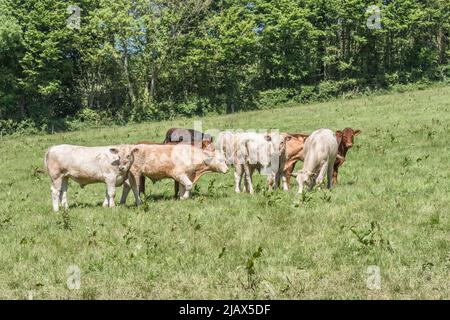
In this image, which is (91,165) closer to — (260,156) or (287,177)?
(260,156)

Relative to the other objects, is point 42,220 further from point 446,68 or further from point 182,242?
point 446,68

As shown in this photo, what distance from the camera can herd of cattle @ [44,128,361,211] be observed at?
13812 millimetres

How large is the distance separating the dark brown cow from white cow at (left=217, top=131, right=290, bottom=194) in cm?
384

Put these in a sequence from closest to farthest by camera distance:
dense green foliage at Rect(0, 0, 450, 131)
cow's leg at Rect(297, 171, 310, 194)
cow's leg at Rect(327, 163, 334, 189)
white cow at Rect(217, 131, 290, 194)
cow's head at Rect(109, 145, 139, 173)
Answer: cow's head at Rect(109, 145, 139, 173), cow's leg at Rect(297, 171, 310, 194), cow's leg at Rect(327, 163, 334, 189), white cow at Rect(217, 131, 290, 194), dense green foliage at Rect(0, 0, 450, 131)

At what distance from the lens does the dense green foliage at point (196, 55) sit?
2215 inches

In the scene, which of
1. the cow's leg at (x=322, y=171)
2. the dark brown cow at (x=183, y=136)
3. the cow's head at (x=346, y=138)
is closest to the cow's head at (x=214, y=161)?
the cow's leg at (x=322, y=171)

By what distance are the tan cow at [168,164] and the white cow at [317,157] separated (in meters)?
2.85

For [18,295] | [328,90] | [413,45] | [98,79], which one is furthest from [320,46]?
[18,295]

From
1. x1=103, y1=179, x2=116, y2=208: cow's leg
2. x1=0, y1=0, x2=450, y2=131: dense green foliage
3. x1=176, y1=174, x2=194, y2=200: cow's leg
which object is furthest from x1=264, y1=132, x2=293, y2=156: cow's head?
x1=0, y1=0, x2=450, y2=131: dense green foliage

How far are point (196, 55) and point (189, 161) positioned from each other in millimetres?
48151

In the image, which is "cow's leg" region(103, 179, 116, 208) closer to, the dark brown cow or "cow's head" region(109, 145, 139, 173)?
"cow's head" region(109, 145, 139, 173)

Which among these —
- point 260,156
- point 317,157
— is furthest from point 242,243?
point 260,156

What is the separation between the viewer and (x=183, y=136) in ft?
70.8

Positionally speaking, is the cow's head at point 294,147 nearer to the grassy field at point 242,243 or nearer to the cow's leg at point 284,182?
the cow's leg at point 284,182
